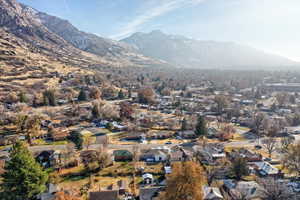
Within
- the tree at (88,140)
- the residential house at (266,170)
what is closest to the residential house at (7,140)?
the tree at (88,140)

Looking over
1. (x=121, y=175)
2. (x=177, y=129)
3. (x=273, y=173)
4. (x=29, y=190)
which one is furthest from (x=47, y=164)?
(x=273, y=173)

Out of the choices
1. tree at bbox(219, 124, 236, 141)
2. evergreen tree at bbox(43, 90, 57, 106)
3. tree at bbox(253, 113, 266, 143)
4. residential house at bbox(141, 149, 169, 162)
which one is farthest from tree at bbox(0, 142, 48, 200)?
evergreen tree at bbox(43, 90, 57, 106)

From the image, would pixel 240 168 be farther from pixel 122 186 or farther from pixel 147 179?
pixel 122 186

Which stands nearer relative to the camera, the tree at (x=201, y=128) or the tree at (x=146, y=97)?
the tree at (x=201, y=128)

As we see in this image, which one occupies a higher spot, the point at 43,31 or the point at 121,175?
the point at 43,31

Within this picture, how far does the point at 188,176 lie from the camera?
15.0 meters

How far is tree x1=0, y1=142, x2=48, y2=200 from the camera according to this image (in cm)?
1942

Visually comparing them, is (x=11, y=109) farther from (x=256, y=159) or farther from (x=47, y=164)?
(x=256, y=159)

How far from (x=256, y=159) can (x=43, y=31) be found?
227437 millimetres

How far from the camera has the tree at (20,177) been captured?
1942 cm

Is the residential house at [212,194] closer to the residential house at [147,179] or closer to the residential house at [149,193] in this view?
the residential house at [149,193]

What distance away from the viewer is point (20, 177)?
19500 mm

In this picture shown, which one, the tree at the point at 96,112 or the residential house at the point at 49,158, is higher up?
the tree at the point at 96,112

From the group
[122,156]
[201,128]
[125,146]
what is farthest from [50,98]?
[201,128]
